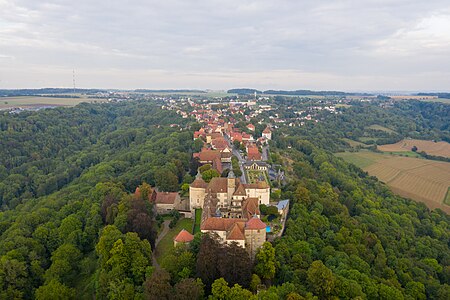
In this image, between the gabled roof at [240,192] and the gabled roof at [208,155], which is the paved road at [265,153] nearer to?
the gabled roof at [208,155]

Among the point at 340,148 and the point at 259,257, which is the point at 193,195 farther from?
the point at 340,148

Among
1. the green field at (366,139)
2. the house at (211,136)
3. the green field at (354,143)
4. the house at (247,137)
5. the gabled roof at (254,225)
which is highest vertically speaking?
the house at (211,136)

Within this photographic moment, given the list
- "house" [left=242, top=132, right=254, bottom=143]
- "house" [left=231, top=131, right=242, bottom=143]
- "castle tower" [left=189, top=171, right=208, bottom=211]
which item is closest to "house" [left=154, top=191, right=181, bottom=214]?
"castle tower" [left=189, top=171, right=208, bottom=211]

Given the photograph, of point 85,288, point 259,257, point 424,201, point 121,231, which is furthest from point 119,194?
point 424,201

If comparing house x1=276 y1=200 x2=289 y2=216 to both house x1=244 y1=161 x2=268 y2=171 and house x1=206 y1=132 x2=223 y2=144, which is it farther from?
house x1=206 y1=132 x2=223 y2=144

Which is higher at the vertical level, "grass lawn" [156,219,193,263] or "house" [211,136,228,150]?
"house" [211,136,228,150]

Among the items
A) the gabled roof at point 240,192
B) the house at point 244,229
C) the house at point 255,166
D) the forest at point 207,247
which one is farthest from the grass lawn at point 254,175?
the house at point 244,229
